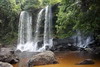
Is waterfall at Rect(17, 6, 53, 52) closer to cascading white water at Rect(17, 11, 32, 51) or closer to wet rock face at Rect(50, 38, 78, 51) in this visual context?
cascading white water at Rect(17, 11, 32, 51)

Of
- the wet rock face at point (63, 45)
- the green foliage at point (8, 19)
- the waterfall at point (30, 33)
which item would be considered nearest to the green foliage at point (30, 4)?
the waterfall at point (30, 33)

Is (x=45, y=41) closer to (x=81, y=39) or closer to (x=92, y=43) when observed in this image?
(x=81, y=39)

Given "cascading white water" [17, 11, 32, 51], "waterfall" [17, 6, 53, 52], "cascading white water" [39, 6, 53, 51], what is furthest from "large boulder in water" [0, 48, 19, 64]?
"cascading white water" [17, 11, 32, 51]

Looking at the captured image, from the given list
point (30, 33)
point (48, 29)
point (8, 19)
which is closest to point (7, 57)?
point (48, 29)

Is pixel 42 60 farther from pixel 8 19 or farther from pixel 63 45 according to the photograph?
pixel 8 19

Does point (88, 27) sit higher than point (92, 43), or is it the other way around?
point (88, 27)

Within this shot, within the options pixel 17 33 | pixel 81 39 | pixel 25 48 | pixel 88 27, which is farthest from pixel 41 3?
pixel 88 27

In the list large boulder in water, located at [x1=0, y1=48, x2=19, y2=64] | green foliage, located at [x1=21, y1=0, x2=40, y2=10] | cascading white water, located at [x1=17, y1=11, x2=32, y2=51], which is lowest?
large boulder in water, located at [x1=0, y1=48, x2=19, y2=64]

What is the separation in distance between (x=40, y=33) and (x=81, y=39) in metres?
5.76

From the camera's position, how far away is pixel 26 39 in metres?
28.6

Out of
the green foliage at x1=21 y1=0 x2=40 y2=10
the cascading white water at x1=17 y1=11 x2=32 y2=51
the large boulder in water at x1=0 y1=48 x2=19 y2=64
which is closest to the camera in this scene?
the large boulder in water at x1=0 y1=48 x2=19 y2=64

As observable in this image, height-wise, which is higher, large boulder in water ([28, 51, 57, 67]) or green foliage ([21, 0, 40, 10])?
green foliage ([21, 0, 40, 10])

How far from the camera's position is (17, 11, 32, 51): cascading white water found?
1105 inches

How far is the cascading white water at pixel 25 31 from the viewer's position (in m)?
28.1
